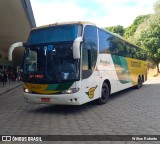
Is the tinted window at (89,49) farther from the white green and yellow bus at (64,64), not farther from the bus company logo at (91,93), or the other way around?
the bus company logo at (91,93)

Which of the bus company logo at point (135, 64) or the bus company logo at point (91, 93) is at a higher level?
the bus company logo at point (135, 64)

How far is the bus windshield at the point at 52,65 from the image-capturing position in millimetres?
9875

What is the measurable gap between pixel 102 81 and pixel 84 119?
3.30 metres

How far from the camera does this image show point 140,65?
67.5 ft

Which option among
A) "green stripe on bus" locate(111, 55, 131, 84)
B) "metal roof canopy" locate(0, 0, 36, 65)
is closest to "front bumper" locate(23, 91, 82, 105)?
"green stripe on bus" locate(111, 55, 131, 84)

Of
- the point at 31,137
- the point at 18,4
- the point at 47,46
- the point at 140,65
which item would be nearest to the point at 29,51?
the point at 47,46

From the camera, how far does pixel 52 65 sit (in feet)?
32.8

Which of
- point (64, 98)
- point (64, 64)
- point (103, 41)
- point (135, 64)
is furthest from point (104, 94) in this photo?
point (135, 64)

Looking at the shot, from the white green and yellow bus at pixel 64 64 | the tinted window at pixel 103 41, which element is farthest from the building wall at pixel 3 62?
the white green and yellow bus at pixel 64 64

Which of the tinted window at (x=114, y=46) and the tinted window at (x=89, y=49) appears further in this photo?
the tinted window at (x=114, y=46)

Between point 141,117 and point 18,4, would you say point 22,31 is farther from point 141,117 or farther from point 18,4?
point 141,117

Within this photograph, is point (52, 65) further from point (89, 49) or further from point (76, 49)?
point (89, 49)

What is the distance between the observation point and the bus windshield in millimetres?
9875

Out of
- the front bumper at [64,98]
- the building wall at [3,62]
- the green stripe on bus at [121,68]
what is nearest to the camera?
the front bumper at [64,98]
